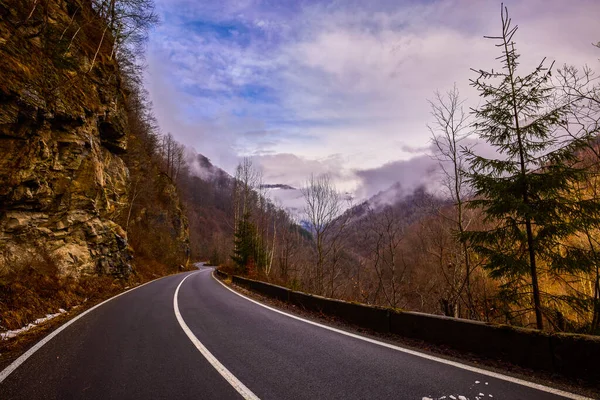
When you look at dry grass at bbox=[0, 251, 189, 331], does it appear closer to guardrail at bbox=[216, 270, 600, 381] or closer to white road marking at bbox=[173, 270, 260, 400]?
white road marking at bbox=[173, 270, 260, 400]

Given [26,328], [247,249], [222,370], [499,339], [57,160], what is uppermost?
[57,160]

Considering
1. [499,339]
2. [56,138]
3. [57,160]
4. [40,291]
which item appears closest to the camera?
[499,339]

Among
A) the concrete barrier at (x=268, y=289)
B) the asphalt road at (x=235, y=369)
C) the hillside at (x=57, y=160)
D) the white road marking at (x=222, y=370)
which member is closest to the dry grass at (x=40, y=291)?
the hillside at (x=57, y=160)

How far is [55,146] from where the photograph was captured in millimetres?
11906

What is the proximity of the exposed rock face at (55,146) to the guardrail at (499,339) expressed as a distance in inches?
447

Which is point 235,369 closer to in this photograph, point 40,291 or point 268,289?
point 268,289

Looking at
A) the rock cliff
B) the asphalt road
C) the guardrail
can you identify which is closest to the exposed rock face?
the rock cliff

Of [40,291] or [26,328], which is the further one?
[40,291]

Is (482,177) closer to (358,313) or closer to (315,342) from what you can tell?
(358,313)

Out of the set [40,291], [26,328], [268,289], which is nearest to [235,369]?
[26,328]

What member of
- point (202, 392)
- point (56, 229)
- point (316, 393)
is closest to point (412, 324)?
point (316, 393)

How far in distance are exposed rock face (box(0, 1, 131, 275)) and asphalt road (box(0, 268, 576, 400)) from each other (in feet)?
21.6

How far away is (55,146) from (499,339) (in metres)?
15.9

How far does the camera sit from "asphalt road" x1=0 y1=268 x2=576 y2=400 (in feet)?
10.9
